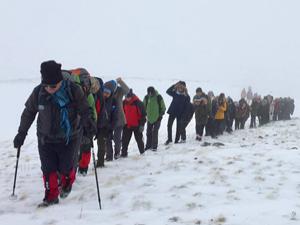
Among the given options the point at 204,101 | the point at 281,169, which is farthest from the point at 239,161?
the point at 204,101

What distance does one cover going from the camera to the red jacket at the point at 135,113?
484 inches

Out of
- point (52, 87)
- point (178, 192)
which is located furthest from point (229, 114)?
point (52, 87)

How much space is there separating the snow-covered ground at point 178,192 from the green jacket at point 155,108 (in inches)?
103

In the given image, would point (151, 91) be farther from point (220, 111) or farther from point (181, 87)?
point (220, 111)

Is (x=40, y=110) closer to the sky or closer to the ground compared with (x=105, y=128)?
closer to the sky

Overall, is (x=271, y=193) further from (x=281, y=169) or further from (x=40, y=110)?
(x=40, y=110)

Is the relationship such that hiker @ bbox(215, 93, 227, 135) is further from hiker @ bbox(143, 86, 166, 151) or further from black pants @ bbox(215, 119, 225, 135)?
hiker @ bbox(143, 86, 166, 151)

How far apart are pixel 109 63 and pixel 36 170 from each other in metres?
107

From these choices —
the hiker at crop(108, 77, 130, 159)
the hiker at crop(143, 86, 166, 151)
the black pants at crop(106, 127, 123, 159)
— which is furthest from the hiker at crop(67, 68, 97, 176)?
the hiker at crop(143, 86, 166, 151)

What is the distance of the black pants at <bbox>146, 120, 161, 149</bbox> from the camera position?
46.2 ft

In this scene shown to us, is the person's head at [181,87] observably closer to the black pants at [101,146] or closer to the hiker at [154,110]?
the hiker at [154,110]

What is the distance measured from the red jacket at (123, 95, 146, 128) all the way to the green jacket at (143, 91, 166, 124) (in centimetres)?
169

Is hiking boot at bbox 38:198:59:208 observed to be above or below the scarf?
below

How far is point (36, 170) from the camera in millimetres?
10609
